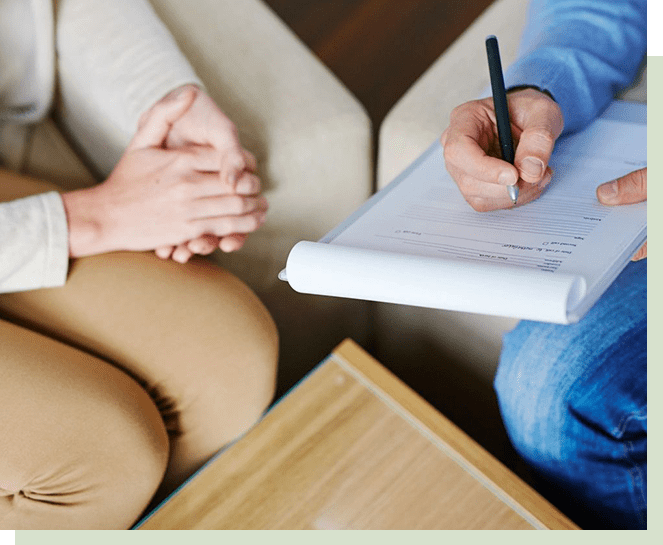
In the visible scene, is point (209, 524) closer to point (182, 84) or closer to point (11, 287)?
point (11, 287)

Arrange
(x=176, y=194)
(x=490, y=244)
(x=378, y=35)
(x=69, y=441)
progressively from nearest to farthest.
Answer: (x=490, y=244), (x=69, y=441), (x=176, y=194), (x=378, y=35)

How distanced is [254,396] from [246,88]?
1.40 feet

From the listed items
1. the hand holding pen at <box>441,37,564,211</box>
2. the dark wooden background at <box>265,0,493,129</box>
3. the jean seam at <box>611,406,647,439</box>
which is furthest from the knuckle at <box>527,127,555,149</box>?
the dark wooden background at <box>265,0,493,129</box>

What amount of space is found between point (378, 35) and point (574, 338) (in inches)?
47.0

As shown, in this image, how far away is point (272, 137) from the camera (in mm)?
882

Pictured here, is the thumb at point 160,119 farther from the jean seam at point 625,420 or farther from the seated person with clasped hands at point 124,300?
the jean seam at point 625,420

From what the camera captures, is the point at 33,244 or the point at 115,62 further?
the point at 115,62

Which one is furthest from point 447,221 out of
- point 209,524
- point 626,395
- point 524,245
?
point 209,524

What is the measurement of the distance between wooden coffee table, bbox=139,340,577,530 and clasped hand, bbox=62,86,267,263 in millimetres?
216

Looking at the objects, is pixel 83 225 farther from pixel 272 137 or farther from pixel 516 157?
pixel 516 157

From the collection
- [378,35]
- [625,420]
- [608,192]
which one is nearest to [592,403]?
[625,420]

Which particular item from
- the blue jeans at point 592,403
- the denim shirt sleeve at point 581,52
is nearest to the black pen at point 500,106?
the denim shirt sleeve at point 581,52

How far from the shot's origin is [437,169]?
67 cm

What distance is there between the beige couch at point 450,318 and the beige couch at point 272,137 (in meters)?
0.07
